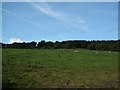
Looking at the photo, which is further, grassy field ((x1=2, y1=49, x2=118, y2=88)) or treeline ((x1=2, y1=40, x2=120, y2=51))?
treeline ((x1=2, y1=40, x2=120, y2=51))

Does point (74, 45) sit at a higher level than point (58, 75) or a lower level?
higher

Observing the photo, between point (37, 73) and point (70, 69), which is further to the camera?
point (70, 69)

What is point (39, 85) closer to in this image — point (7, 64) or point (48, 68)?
point (48, 68)

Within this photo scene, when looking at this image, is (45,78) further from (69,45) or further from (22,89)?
(69,45)

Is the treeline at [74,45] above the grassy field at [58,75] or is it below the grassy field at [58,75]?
above

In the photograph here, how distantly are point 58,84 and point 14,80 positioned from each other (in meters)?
3.05

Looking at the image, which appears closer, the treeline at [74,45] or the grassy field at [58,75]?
the grassy field at [58,75]

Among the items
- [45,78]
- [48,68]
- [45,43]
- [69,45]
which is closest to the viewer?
[45,78]

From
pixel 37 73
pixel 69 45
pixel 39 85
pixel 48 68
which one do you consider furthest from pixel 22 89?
pixel 69 45

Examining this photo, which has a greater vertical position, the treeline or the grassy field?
the treeline

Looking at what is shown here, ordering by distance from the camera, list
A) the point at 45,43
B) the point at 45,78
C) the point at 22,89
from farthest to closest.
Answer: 1. the point at 45,43
2. the point at 45,78
3. the point at 22,89

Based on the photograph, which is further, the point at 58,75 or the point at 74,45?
the point at 74,45

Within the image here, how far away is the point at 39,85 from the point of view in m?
18.9

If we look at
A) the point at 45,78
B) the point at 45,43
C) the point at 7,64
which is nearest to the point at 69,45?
the point at 45,43
